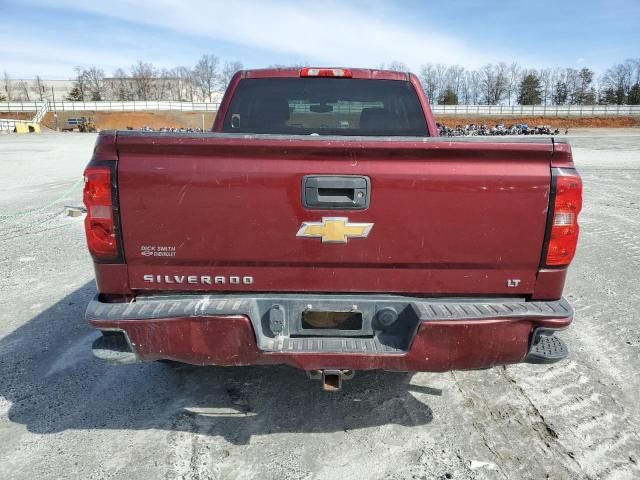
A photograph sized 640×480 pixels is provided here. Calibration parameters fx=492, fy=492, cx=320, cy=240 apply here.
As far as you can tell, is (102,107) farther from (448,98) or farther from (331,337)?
(331,337)

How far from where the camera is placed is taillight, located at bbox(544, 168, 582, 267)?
8.18ft

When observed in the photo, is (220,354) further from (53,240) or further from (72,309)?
(53,240)

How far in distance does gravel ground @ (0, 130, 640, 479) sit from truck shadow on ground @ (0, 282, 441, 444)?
12 millimetres

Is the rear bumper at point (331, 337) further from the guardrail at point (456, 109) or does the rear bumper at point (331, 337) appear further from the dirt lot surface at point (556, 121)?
the guardrail at point (456, 109)

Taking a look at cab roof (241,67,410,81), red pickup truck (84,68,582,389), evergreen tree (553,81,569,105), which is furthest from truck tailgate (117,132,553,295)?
evergreen tree (553,81,569,105)

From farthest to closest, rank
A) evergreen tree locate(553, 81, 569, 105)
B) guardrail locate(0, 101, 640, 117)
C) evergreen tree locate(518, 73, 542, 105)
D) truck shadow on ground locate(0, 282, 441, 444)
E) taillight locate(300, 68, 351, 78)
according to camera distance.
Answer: evergreen tree locate(553, 81, 569, 105)
evergreen tree locate(518, 73, 542, 105)
guardrail locate(0, 101, 640, 117)
taillight locate(300, 68, 351, 78)
truck shadow on ground locate(0, 282, 441, 444)

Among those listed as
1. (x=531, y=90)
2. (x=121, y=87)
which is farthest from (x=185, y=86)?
(x=531, y=90)

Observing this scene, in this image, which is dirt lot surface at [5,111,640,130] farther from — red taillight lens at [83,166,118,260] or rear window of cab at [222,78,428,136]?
red taillight lens at [83,166,118,260]

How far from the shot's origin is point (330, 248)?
8.52ft

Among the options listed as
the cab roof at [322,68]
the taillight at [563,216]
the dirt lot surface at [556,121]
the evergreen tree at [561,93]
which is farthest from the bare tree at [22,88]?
the taillight at [563,216]

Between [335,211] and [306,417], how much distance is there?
1.45 meters

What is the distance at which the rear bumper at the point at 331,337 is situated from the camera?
99.7 inches

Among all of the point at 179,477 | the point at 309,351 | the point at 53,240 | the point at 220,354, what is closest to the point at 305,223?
the point at 309,351

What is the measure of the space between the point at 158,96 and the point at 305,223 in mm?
125253
